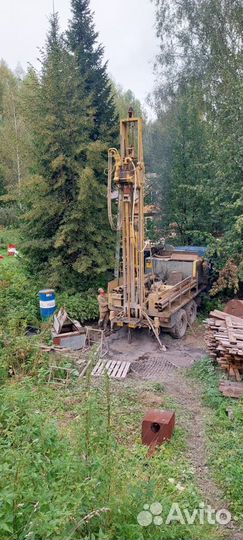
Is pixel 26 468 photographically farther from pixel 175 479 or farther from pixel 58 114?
pixel 58 114

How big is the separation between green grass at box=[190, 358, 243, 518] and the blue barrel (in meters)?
3.99

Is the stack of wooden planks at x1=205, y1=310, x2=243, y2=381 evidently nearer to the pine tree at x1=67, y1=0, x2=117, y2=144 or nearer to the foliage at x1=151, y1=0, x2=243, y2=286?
the foliage at x1=151, y1=0, x2=243, y2=286

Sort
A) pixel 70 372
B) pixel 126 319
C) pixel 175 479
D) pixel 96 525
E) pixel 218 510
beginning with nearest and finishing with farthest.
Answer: pixel 96 525, pixel 218 510, pixel 175 479, pixel 70 372, pixel 126 319

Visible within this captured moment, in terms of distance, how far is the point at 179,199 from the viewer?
43.4ft

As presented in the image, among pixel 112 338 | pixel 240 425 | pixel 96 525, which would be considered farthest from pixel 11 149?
pixel 96 525

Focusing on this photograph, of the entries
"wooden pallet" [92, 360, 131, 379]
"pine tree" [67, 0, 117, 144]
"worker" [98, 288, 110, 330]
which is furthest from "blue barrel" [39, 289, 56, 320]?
"pine tree" [67, 0, 117, 144]

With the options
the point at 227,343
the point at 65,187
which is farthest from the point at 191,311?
the point at 65,187

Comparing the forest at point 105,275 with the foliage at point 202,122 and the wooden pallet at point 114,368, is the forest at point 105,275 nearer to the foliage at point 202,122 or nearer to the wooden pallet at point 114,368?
the foliage at point 202,122

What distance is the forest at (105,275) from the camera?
10.3 feet

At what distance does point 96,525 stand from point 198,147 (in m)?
12.1

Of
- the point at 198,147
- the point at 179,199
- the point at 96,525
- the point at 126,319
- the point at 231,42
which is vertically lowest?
the point at 126,319

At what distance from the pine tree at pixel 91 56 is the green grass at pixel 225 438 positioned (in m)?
8.85

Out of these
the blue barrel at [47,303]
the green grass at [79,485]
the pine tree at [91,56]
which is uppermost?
the pine tree at [91,56]

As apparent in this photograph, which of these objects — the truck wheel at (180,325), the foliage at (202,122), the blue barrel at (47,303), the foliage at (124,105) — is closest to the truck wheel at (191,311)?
the truck wheel at (180,325)
